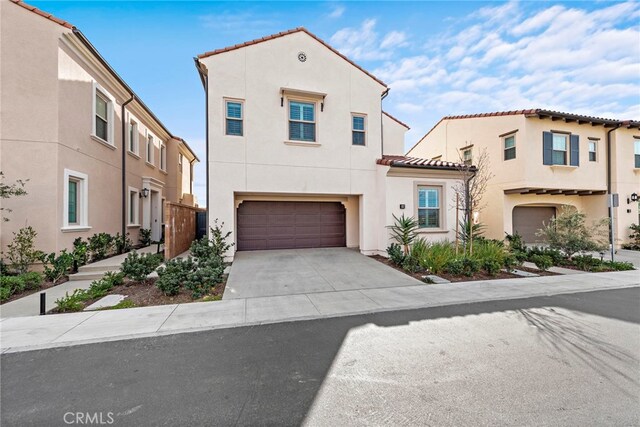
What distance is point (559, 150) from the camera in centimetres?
1308

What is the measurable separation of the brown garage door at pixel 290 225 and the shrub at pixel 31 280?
5717 millimetres

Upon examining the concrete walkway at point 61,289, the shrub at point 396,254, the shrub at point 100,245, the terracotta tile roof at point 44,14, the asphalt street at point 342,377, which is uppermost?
the terracotta tile roof at point 44,14

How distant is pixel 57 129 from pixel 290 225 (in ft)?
25.7

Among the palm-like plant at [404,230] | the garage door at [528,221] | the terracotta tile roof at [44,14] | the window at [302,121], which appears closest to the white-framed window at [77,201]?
the terracotta tile roof at [44,14]

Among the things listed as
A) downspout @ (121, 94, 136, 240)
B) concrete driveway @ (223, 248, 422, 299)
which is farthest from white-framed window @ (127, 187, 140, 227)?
concrete driveway @ (223, 248, 422, 299)

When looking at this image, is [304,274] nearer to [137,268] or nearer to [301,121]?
[137,268]

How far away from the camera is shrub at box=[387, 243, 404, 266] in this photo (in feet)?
29.6

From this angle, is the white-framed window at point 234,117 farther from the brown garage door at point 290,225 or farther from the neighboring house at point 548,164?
the neighboring house at point 548,164

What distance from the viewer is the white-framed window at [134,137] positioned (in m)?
12.1

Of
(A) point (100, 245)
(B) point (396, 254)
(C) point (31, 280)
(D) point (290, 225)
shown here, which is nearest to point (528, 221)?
(B) point (396, 254)

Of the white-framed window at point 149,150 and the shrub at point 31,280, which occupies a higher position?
the white-framed window at point 149,150

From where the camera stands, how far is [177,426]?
238 centimetres

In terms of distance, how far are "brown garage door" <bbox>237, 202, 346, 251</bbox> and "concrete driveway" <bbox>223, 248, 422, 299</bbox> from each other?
0.70 meters

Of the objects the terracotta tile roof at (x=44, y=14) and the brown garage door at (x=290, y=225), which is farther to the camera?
the brown garage door at (x=290, y=225)
